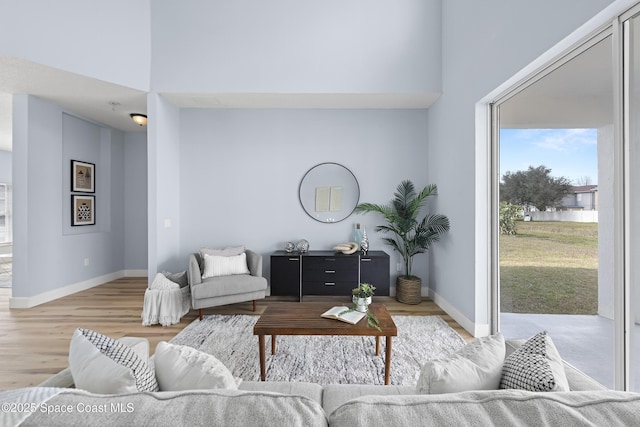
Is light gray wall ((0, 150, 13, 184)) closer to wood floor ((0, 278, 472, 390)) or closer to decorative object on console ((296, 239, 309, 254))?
wood floor ((0, 278, 472, 390))

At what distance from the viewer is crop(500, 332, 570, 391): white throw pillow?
36.8 inches

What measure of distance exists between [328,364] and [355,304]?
Answer: 518 millimetres

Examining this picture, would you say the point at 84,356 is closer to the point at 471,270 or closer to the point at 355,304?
the point at 355,304

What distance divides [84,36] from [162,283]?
275cm

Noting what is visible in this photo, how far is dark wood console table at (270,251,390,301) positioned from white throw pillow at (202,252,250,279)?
44cm

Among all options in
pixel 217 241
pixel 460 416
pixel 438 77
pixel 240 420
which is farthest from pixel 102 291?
pixel 438 77

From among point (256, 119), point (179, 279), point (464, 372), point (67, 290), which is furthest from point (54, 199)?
point (464, 372)

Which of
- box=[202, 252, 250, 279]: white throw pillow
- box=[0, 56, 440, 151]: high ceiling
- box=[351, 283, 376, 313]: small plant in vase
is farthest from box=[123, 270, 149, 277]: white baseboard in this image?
box=[351, 283, 376, 313]: small plant in vase

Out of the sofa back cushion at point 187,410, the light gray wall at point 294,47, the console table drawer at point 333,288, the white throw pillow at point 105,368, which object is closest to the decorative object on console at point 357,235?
the console table drawer at point 333,288

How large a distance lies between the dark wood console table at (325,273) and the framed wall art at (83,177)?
124 inches

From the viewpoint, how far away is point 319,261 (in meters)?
3.97

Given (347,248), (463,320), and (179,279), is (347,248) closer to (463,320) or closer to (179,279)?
(463,320)

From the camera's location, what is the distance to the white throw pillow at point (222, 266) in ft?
11.9

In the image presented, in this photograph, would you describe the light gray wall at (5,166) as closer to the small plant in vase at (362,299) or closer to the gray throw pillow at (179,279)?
the gray throw pillow at (179,279)
